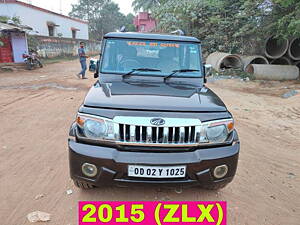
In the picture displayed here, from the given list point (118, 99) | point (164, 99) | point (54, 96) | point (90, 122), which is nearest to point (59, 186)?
point (90, 122)

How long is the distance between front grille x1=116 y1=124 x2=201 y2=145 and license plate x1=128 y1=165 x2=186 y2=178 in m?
0.22

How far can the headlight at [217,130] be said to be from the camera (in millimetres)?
2209

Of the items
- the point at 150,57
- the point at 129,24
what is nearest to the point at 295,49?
the point at 150,57

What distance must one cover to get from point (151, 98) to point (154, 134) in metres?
0.42

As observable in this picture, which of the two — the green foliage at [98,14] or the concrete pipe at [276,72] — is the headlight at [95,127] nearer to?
the concrete pipe at [276,72]

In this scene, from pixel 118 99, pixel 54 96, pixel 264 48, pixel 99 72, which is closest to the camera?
pixel 118 99

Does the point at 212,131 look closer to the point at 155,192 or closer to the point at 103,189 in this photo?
the point at 155,192

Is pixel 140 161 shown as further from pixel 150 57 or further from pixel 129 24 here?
pixel 129 24

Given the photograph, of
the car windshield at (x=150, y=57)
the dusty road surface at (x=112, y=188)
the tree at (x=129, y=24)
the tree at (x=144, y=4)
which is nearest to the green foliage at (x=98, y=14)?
the tree at (x=129, y=24)

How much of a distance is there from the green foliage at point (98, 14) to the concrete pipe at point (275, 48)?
142 feet

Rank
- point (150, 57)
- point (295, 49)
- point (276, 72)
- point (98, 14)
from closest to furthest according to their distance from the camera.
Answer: point (150, 57) < point (276, 72) < point (295, 49) < point (98, 14)

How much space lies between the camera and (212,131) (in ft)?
7.30

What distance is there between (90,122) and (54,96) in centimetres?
601

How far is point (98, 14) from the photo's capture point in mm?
51781
